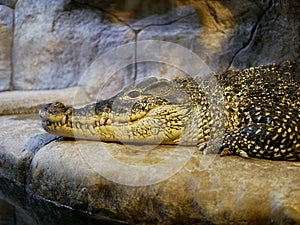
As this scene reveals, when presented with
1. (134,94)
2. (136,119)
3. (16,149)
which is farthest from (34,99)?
(136,119)

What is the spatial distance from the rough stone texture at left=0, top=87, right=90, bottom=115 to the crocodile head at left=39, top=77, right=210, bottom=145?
1.61m

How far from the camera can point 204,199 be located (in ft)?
8.74

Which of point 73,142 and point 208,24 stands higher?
point 208,24

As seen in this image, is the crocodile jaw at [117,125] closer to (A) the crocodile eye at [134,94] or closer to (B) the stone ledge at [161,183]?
(B) the stone ledge at [161,183]

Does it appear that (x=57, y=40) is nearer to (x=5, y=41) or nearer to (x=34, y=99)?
(x=5, y=41)

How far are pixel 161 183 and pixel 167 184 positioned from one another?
0.04m

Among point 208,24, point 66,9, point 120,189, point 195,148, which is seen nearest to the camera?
point 120,189

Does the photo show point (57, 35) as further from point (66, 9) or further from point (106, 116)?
point (106, 116)

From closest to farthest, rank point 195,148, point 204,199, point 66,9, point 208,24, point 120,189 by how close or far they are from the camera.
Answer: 1. point 204,199
2. point 120,189
3. point 195,148
4. point 208,24
5. point 66,9

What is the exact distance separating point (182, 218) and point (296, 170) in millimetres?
714

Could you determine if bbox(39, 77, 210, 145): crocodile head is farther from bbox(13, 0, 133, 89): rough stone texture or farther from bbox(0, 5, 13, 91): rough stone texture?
bbox(0, 5, 13, 91): rough stone texture

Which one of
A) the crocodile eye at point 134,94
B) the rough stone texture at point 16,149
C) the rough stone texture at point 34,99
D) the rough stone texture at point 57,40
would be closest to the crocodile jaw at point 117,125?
the crocodile eye at point 134,94

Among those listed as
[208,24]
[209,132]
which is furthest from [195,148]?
[208,24]

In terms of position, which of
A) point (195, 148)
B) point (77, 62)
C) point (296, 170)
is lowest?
point (77, 62)
